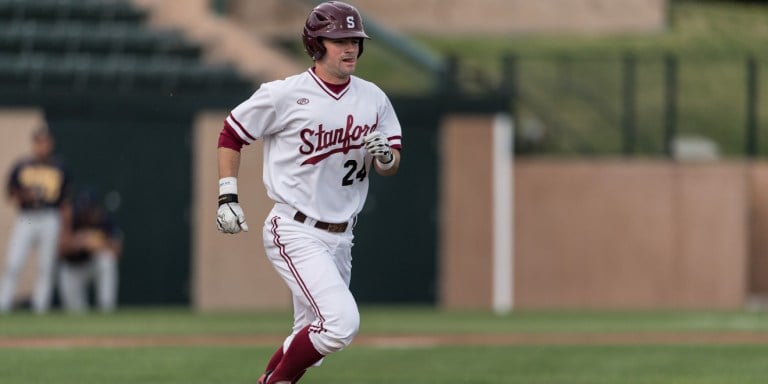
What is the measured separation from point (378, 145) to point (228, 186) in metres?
0.75

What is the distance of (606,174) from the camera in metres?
22.3

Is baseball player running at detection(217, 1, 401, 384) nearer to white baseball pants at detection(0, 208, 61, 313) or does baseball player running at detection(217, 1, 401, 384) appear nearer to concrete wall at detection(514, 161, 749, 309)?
white baseball pants at detection(0, 208, 61, 313)

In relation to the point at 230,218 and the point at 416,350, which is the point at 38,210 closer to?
the point at 416,350

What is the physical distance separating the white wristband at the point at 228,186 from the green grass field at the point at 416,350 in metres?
2.48

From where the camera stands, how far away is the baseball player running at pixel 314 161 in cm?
792

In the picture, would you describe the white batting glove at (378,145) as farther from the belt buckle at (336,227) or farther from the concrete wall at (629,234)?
the concrete wall at (629,234)

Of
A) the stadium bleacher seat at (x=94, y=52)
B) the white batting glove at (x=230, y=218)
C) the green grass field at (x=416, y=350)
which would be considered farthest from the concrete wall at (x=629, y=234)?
the white batting glove at (x=230, y=218)

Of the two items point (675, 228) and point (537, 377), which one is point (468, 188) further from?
point (537, 377)

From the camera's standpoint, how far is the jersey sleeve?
7.98m

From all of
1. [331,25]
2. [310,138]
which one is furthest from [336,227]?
[331,25]

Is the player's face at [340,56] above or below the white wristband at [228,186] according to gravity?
above

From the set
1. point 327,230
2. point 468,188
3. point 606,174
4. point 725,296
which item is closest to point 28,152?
point 468,188

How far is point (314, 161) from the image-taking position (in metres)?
8.03

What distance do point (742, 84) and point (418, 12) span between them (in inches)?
383
